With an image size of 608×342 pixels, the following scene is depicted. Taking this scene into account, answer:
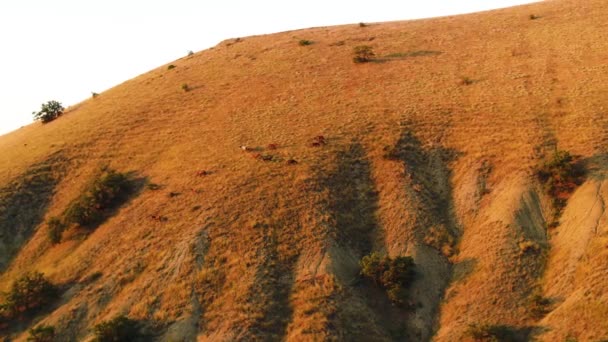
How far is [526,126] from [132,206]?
121 feet

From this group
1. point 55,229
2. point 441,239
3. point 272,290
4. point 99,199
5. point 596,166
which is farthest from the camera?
point 99,199

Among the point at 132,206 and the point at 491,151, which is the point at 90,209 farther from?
the point at 491,151

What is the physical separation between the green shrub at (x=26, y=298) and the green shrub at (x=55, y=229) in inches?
276

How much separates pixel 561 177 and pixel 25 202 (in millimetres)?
47491

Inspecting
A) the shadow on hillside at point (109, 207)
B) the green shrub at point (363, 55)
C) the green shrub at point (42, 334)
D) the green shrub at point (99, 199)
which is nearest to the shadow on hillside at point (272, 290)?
the green shrub at point (42, 334)

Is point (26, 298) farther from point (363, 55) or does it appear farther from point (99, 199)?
point (363, 55)

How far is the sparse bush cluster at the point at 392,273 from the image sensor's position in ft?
126

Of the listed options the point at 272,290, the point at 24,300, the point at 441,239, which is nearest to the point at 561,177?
the point at 441,239

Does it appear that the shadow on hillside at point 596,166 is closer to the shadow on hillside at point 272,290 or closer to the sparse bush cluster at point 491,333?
the sparse bush cluster at point 491,333

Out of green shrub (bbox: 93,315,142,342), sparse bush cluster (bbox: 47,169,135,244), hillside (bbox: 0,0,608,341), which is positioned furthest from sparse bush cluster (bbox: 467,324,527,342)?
sparse bush cluster (bbox: 47,169,135,244)

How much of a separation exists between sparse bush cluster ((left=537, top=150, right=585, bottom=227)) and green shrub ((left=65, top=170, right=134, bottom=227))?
1431 inches

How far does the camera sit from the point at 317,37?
286 feet

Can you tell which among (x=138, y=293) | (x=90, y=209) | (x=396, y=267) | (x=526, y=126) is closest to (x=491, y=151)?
(x=526, y=126)

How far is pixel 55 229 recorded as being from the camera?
47781 mm
